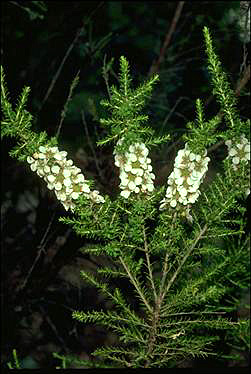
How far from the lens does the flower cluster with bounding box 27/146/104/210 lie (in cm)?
102

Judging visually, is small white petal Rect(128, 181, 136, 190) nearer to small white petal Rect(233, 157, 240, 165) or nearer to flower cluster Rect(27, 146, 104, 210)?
flower cluster Rect(27, 146, 104, 210)

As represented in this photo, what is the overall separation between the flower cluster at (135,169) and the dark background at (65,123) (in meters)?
0.80

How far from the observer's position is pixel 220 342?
5.28ft

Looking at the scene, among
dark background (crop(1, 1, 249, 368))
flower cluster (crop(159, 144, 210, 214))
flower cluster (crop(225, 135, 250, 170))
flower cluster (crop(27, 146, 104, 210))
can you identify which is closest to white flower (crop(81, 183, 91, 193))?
flower cluster (crop(27, 146, 104, 210))

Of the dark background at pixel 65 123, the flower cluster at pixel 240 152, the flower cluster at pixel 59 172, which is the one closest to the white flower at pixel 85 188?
the flower cluster at pixel 59 172

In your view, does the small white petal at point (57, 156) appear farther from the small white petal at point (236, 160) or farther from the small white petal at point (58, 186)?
the small white petal at point (236, 160)

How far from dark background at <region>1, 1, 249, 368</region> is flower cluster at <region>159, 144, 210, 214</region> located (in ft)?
2.61

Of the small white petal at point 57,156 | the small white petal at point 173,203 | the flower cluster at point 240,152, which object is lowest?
the small white petal at point 173,203

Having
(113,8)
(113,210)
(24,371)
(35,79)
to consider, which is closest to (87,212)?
(113,210)

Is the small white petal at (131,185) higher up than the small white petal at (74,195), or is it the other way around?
the small white petal at (131,185)

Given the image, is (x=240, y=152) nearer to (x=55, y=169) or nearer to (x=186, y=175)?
(x=186, y=175)

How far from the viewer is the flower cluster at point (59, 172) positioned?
3.35ft

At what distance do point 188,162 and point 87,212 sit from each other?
194 mm

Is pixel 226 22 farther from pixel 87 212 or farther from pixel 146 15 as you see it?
pixel 87 212
